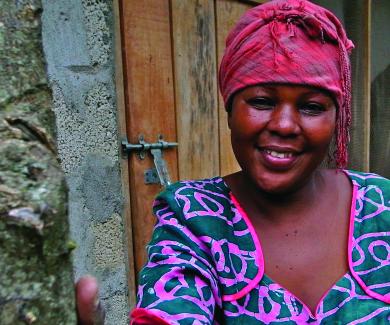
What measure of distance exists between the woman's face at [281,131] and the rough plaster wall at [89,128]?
30.9 inches

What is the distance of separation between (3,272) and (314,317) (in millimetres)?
814

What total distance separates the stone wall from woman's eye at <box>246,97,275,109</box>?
0.66m

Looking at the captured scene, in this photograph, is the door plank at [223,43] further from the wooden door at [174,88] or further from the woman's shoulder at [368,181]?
the woman's shoulder at [368,181]

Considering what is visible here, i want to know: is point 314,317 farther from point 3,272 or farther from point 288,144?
point 3,272

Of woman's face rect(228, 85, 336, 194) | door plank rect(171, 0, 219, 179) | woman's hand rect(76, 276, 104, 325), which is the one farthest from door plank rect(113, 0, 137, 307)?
woman's hand rect(76, 276, 104, 325)

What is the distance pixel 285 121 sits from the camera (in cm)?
111

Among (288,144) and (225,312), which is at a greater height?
(288,144)

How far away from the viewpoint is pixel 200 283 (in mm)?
1104

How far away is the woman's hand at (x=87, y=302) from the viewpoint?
0.61 meters

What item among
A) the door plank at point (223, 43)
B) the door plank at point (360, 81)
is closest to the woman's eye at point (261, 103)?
the door plank at point (223, 43)

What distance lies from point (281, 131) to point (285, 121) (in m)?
0.02

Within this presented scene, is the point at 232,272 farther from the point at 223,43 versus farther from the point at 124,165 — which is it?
the point at 223,43

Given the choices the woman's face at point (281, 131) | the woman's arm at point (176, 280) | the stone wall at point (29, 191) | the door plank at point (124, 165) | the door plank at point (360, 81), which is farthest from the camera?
the door plank at point (360, 81)

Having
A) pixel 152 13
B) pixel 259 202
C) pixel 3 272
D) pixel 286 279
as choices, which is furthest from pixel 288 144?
pixel 152 13
